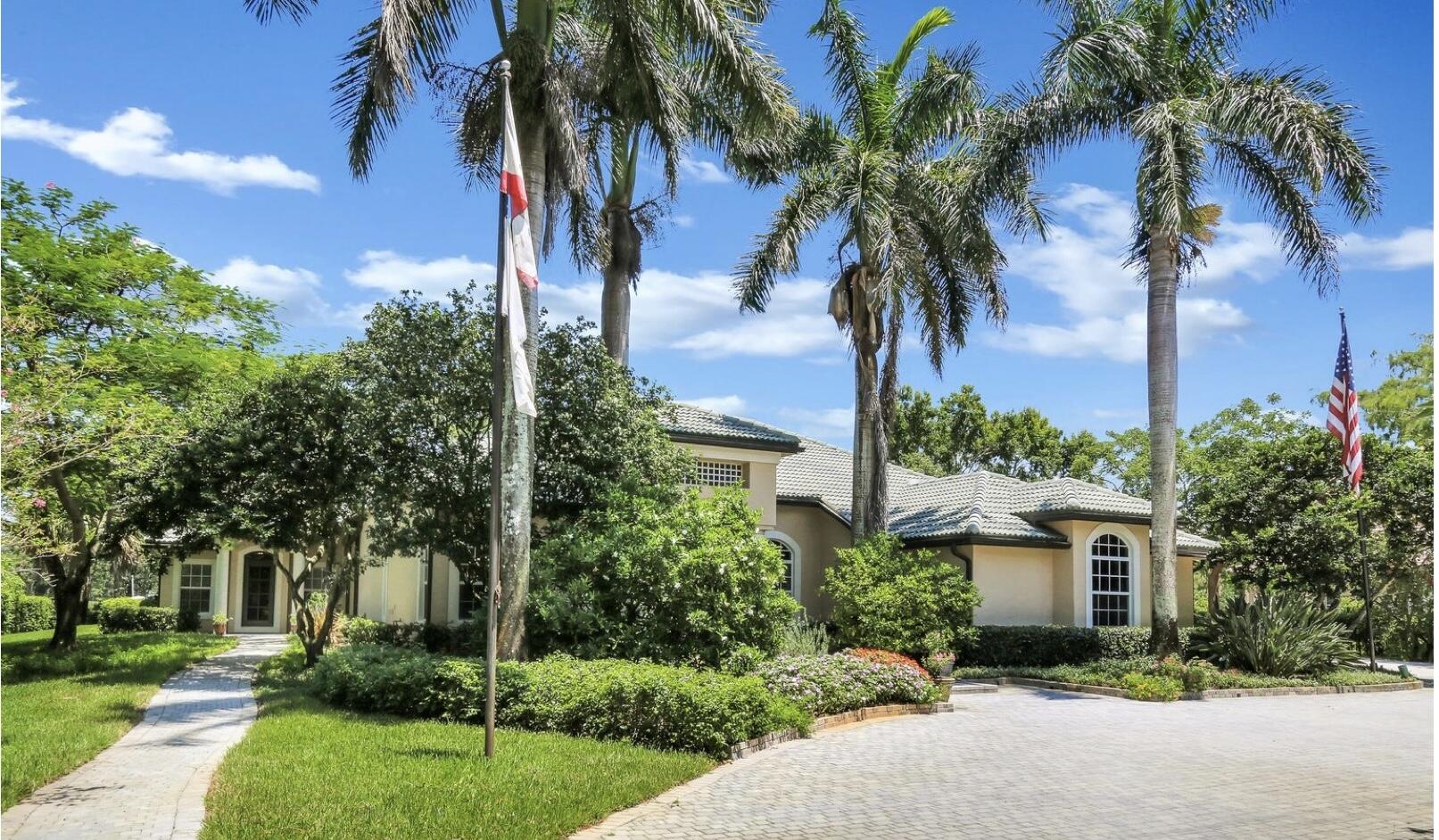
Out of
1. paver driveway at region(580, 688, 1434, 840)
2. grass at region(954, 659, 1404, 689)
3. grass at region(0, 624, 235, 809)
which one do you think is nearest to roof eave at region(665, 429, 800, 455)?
grass at region(954, 659, 1404, 689)

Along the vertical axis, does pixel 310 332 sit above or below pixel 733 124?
below

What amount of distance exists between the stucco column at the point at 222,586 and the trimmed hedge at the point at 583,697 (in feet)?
69.0

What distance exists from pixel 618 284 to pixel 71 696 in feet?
37.2

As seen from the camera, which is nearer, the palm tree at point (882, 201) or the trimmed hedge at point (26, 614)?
the palm tree at point (882, 201)

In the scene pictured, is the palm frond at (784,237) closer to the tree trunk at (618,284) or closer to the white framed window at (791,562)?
the tree trunk at (618,284)

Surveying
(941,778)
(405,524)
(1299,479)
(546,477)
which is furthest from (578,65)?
(1299,479)

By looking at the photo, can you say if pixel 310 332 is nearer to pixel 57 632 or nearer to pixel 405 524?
pixel 57 632

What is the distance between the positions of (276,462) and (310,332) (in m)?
12.4

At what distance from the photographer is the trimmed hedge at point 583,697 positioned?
10836 mm

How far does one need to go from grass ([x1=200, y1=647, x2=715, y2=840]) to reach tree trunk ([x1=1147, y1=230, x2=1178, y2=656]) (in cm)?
1256

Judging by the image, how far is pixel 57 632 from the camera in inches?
838

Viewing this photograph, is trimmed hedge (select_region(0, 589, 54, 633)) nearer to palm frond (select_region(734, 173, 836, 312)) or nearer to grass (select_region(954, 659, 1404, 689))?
palm frond (select_region(734, 173, 836, 312))

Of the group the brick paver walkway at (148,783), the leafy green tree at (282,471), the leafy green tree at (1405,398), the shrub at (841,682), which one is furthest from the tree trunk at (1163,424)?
the leafy green tree at (1405,398)

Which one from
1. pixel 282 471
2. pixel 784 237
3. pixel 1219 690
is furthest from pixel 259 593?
pixel 1219 690
